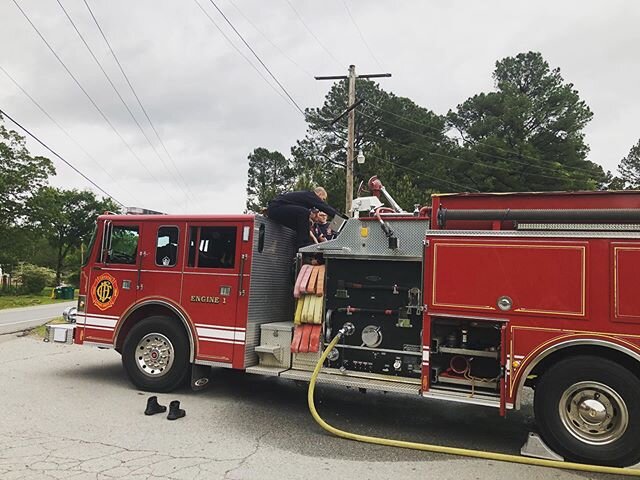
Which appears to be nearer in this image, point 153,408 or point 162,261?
point 153,408

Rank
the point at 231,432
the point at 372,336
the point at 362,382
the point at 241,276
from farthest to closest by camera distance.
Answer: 1. the point at 241,276
2. the point at 372,336
3. the point at 362,382
4. the point at 231,432

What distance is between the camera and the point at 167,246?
24.4 ft

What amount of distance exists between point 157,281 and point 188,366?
4.14ft

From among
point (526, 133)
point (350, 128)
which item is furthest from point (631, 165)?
point (350, 128)

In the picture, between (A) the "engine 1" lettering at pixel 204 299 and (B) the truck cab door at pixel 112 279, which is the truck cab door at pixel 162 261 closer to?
(B) the truck cab door at pixel 112 279

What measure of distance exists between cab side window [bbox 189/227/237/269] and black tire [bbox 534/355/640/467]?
13.4 ft

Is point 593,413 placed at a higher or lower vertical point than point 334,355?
lower

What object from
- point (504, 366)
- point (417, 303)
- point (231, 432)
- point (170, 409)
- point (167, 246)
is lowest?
point (231, 432)

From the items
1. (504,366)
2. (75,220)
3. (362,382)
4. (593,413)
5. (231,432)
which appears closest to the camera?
(593,413)

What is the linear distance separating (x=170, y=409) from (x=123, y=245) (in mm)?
2778

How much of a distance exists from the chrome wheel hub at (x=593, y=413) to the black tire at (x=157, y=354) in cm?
467

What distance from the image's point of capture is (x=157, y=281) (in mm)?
7375

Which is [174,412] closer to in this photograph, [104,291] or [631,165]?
[104,291]

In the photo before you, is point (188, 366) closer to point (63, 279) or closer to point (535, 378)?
point (535, 378)
